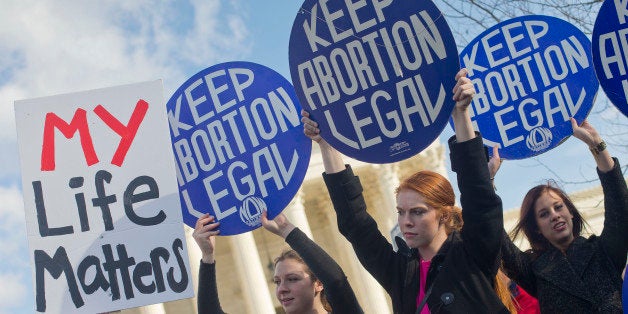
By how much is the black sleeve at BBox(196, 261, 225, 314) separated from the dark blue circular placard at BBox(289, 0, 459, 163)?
1348 millimetres

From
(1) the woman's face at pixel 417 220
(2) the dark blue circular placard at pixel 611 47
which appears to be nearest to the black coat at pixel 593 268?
(2) the dark blue circular placard at pixel 611 47

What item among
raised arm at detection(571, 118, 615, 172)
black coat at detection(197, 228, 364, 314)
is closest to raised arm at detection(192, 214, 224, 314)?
black coat at detection(197, 228, 364, 314)

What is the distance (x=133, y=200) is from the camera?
6477 millimetres

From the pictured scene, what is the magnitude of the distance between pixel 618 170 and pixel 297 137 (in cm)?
223

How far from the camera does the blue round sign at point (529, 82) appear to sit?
21.7 feet

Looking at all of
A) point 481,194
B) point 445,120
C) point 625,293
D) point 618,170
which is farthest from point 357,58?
point 625,293

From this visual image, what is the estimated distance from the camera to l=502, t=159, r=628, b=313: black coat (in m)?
5.76

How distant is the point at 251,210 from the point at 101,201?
110cm

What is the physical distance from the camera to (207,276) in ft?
20.6

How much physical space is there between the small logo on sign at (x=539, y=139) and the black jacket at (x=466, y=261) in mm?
1540

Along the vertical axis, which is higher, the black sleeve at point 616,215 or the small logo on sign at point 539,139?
the small logo on sign at point 539,139

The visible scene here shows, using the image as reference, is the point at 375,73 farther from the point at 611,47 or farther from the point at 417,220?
the point at 611,47

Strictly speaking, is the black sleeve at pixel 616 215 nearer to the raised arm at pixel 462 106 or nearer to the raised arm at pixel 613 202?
the raised arm at pixel 613 202

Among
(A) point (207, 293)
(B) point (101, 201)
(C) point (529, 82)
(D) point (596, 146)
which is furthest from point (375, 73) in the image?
(B) point (101, 201)
